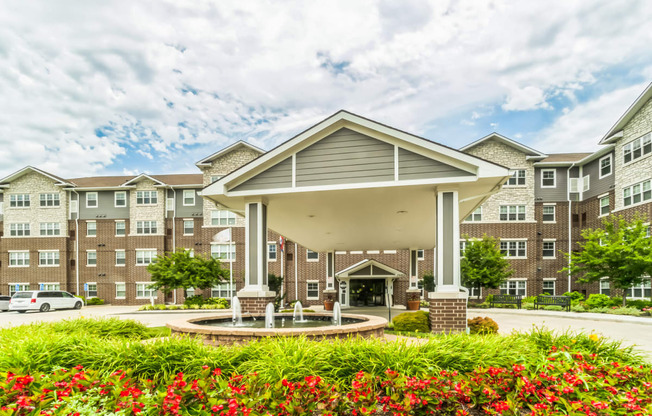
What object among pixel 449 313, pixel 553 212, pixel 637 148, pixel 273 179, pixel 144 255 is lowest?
pixel 144 255

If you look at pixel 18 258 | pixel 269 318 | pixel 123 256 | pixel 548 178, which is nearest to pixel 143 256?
pixel 123 256

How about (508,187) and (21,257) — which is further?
(21,257)

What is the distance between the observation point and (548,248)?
101 feet

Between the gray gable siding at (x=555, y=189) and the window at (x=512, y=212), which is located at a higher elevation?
the gray gable siding at (x=555, y=189)

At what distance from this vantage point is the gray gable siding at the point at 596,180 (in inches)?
1060

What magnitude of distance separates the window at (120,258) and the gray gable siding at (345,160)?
29.8 metres

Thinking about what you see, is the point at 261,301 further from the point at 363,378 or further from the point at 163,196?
the point at 163,196

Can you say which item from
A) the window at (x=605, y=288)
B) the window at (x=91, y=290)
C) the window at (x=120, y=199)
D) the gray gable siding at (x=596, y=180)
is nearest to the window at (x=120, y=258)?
the window at (x=91, y=290)

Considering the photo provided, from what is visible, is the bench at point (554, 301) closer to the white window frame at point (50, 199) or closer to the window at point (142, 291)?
the window at point (142, 291)

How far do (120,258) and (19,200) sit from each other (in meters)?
11.4

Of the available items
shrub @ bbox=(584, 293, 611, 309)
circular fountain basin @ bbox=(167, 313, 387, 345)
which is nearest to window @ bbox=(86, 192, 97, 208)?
circular fountain basin @ bbox=(167, 313, 387, 345)

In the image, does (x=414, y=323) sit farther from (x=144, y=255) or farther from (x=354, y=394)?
(x=144, y=255)

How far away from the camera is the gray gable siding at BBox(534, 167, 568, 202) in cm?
3091

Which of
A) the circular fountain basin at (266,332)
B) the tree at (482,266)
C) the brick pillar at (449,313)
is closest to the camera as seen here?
the circular fountain basin at (266,332)
